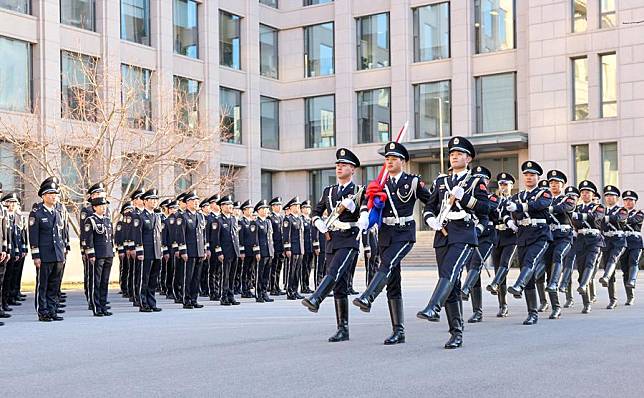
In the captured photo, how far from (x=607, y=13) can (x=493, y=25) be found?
220 inches

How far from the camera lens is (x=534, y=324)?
13594 millimetres

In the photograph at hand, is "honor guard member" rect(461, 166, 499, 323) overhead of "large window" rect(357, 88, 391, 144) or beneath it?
beneath

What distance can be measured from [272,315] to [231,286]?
333cm

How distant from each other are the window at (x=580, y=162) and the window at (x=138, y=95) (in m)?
17.5

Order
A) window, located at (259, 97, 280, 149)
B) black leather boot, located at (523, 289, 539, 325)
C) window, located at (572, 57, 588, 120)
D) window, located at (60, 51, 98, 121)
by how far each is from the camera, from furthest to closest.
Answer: window, located at (259, 97, 280, 149) → window, located at (572, 57, 588, 120) → window, located at (60, 51, 98, 121) → black leather boot, located at (523, 289, 539, 325)

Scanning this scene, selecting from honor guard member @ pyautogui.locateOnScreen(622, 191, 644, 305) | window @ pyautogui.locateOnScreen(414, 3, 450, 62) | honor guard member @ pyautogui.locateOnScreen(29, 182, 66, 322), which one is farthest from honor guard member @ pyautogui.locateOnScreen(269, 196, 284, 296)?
window @ pyautogui.locateOnScreen(414, 3, 450, 62)

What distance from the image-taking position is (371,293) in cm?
1094

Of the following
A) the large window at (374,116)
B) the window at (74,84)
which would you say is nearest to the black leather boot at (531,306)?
the window at (74,84)

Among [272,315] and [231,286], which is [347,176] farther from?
[231,286]

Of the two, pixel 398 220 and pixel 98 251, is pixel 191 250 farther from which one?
pixel 398 220

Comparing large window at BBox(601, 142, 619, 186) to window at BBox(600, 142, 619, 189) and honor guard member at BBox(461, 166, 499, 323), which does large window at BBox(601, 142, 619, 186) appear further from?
honor guard member at BBox(461, 166, 499, 323)

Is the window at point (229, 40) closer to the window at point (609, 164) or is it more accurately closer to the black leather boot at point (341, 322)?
the window at point (609, 164)

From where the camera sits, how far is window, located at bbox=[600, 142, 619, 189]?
39.6 metres

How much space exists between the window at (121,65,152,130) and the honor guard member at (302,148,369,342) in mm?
20183
